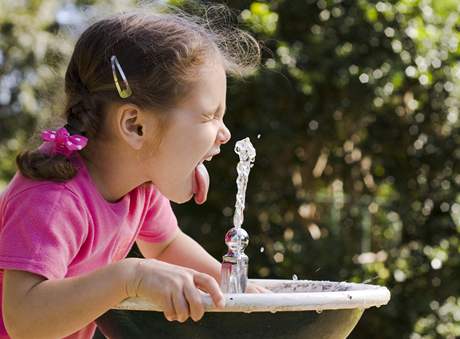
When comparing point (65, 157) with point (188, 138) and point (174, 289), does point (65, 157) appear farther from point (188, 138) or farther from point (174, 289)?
point (174, 289)

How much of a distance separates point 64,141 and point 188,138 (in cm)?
22

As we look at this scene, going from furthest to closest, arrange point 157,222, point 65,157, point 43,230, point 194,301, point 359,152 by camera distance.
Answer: point 359,152, point 157,222, point 65,157, point 43,230, point 194,301

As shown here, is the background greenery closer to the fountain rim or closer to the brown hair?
the brown hair

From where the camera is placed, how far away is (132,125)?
5.39 feet

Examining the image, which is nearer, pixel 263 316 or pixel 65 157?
pixel 263 316

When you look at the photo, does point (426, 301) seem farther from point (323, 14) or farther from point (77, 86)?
point (77, 86)

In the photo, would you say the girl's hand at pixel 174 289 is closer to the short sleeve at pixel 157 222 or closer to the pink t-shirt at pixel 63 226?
the pink t-shirt at pixel 63 226

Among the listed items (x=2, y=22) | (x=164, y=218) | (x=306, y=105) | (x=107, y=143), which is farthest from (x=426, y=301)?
(x=2, y=22)

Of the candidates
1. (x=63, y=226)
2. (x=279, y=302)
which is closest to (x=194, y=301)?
(x=279, y=302)

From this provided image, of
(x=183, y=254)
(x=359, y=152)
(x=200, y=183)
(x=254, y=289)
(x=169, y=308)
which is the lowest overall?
(x=359, y=152)

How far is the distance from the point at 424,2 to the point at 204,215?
3.64 feet

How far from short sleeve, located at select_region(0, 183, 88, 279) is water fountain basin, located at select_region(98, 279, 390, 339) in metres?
0.14

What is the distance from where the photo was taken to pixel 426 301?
317 cm

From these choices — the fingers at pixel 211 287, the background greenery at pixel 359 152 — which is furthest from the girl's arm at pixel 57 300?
the background greenery at pixel 359 152
